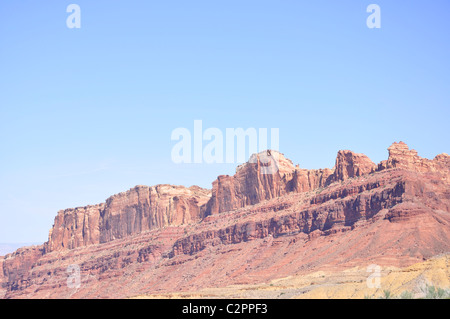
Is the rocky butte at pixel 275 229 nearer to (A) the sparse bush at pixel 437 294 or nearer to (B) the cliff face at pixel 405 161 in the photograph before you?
(B) the cliff face at pixel 405 161

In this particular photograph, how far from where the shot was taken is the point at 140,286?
15150 cm

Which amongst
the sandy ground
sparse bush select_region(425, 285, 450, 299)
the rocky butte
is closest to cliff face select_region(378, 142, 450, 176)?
the rocky butte

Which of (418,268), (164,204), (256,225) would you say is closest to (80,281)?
(164,204)

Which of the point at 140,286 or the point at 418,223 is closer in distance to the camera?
the point at 418,223

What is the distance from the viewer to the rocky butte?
113250 millimetres

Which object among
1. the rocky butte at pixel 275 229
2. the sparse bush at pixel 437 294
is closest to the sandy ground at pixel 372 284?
the sparse bush at pixel 437 294

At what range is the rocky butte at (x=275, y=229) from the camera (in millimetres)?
113250

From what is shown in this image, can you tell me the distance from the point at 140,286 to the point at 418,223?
6481cm

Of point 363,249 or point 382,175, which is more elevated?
point 382,175

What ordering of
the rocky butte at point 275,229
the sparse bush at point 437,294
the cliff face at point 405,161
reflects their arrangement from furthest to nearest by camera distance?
the cliff face at point 405,161 < the rocky butte at point 275,229 < the sparse bush at point 437,294

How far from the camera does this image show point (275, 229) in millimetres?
140375

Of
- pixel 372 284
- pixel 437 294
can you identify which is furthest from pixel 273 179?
pixel 437 294
